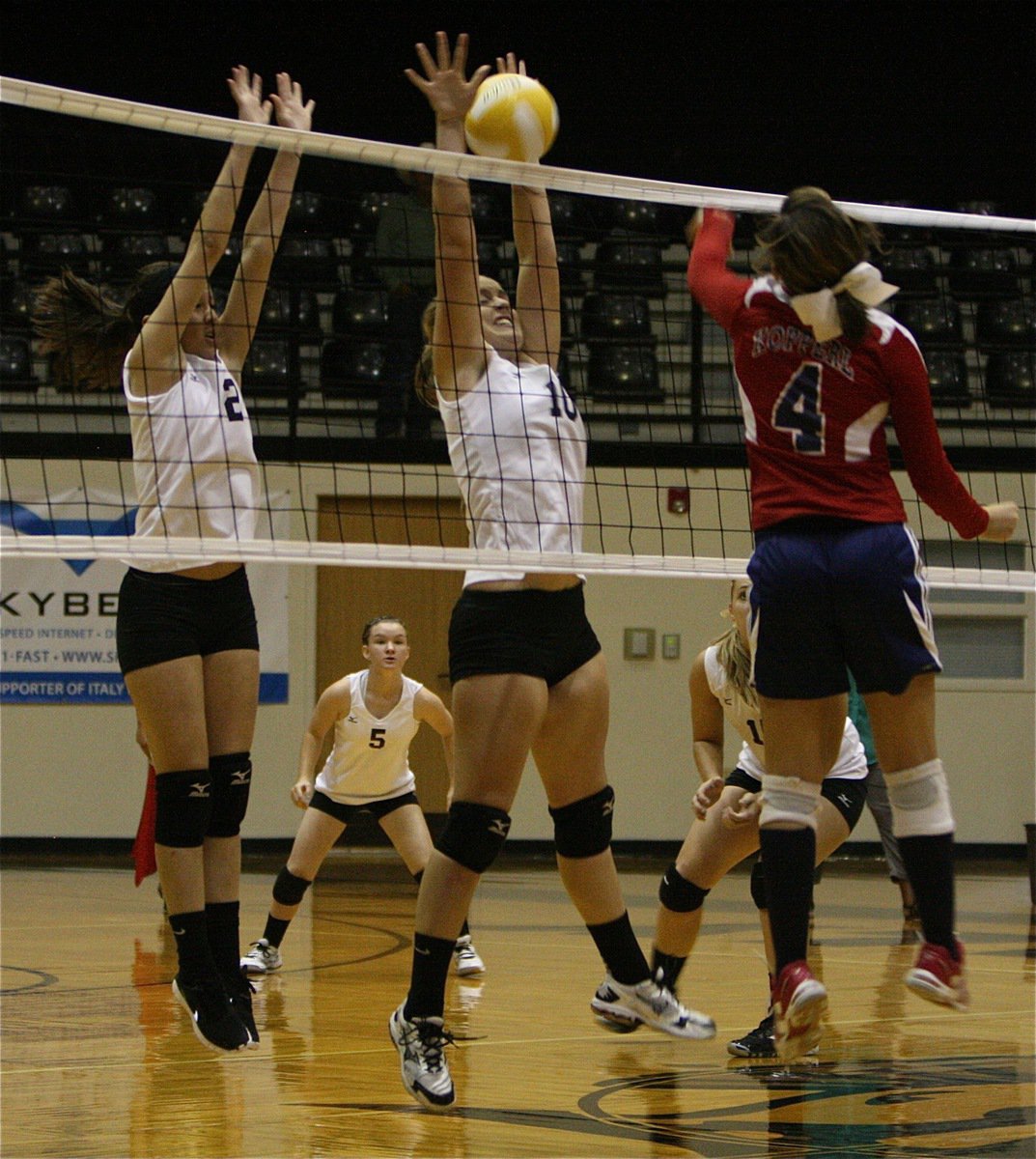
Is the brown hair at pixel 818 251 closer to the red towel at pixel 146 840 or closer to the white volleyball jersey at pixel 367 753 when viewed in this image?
the white volleyball jersey at pixel 367 753

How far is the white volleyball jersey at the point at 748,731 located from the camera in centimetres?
546

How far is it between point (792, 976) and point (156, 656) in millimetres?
1863

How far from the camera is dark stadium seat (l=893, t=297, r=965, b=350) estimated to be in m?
12.7

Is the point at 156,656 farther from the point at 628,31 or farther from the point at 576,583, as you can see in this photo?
the point at 628,31

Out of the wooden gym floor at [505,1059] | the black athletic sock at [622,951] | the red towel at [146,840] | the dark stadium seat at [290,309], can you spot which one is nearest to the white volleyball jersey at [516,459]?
the black athletic sock at [622,951]

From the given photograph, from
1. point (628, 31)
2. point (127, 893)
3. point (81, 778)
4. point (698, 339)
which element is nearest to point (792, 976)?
point (127, 893)

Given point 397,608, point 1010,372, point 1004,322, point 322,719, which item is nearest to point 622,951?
point 322,719

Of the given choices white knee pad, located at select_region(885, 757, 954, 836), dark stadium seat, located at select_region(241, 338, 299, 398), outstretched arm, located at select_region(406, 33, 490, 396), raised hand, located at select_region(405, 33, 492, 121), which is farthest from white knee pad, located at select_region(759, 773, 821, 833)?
dark stadium seat, located at select_region(241, 338, 299, 398)

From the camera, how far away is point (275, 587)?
12.1 m

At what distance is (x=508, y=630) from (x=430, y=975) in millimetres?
874

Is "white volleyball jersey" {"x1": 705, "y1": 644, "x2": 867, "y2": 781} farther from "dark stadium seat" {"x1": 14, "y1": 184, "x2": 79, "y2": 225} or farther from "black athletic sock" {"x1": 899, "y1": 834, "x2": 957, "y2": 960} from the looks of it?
Answer: "dark stadium seat" {"x1": 14, "y1": 184, "x2": 79, "y2": 225}

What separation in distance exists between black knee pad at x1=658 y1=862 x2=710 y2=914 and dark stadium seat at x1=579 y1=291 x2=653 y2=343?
23.3ft

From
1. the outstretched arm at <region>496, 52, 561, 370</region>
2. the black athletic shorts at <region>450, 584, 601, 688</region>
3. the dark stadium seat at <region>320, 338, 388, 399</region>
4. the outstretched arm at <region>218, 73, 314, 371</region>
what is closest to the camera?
the black athletic shorts at <region>450, 584, 601, 688</region>

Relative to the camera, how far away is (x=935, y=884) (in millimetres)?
3395
